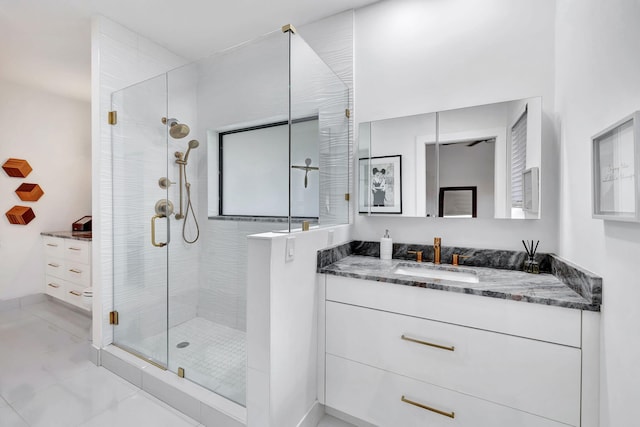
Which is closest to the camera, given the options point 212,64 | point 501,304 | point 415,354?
point 501,304

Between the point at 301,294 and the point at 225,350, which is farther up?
the point at 301,294

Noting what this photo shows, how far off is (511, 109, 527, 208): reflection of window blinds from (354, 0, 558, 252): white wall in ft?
0.34

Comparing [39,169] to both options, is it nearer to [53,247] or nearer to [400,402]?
[53,247]

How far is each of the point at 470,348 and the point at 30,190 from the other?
4.73 meters

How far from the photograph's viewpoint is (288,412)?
4.51 ft

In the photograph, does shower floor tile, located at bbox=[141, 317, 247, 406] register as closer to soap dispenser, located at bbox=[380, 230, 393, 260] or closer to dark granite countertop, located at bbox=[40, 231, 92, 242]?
soap dispenser, located at bbox=[380, 230, 393, 260]

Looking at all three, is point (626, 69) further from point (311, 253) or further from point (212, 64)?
point (212, 64)

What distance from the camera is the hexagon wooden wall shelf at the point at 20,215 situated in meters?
3.27

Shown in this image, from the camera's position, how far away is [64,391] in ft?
5.98

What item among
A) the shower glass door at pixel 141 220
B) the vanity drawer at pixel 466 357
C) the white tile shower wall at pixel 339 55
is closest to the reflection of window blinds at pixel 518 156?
the vanity drawer at pixel 466 357

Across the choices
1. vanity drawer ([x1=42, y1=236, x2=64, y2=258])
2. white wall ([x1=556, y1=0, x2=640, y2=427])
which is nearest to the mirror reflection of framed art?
white wall ([x1=556, y1=0, x2=640, y2=427])

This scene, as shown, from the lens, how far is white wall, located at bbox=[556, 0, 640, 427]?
0.85 metres

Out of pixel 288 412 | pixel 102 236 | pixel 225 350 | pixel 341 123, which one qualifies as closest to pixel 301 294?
pixel 288 412

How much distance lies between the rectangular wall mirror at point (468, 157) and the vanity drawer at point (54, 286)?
3.67 metres
